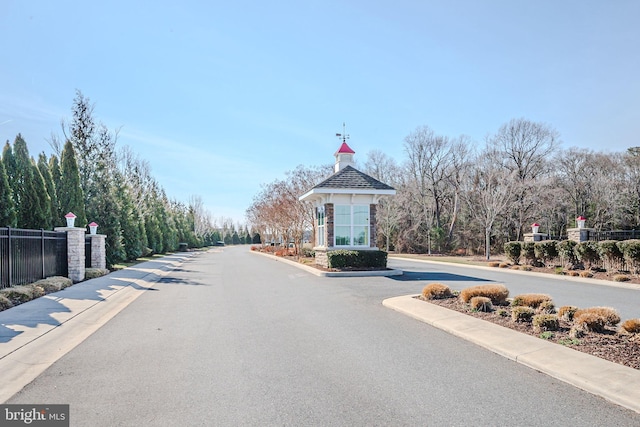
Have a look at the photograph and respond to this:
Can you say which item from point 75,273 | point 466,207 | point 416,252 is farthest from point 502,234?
point 75,273

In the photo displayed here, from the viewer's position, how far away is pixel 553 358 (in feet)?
20.8

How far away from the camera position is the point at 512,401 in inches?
195

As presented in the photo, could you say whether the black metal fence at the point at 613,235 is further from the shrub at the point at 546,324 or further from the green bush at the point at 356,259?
the shrub at the point at 546,324

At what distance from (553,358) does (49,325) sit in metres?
8.85

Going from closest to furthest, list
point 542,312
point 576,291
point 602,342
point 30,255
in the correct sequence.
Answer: point 602,342 < point 542,312 < point 30,255 < point 576,291

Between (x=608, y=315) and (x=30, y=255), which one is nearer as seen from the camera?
(x=608, y=315)

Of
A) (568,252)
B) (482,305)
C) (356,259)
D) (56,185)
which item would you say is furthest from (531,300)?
(56,185)

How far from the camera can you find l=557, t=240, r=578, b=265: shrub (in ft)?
67.2

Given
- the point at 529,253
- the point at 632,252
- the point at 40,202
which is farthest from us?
the point at 529,253

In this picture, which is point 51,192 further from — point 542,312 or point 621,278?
point 621,278

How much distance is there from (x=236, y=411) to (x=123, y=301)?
9255 millimetres

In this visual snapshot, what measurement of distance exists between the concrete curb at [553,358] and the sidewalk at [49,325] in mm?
6496

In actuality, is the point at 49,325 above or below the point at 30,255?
below

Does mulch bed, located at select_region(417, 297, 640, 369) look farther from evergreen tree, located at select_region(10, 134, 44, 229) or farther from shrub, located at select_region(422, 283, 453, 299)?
evergreen tree, located at select_region(10, 134, 44, 229)
